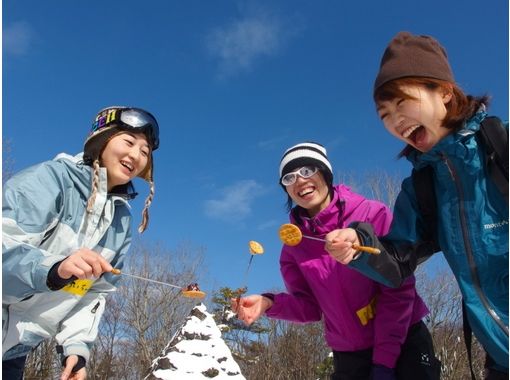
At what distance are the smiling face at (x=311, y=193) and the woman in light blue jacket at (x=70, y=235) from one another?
113cm

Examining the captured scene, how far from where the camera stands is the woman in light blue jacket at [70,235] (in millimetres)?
2387

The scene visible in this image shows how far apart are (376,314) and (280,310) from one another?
709mm

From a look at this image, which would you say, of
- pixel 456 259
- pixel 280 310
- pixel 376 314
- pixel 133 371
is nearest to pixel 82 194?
pixel 280 310

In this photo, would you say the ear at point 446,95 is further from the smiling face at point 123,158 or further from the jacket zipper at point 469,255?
the smiling face at point 123,158

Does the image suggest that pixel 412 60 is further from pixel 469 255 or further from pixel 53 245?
pixel 53 245

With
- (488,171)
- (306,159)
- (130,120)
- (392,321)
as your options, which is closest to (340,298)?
(392,321)

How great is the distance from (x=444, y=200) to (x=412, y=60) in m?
0.71

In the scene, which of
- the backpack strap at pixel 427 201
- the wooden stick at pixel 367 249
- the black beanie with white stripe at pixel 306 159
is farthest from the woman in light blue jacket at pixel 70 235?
the backpack strap at pixel 427 201

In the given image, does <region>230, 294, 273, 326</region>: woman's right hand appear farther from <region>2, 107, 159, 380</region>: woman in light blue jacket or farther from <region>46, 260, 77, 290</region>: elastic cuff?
<region>46, 260, 77, 290</region>: elastic cuff

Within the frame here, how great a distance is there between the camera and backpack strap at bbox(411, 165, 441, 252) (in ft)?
7.70

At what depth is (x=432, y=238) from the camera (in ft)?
8.01

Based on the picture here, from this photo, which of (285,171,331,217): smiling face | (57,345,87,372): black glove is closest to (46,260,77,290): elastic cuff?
(57,345,87,372): black glove

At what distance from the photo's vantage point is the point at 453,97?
7.43 ft

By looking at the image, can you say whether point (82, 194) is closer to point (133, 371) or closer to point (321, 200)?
point (321, 200)
